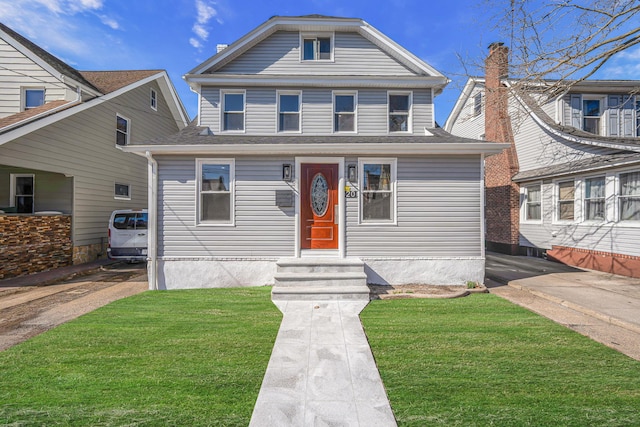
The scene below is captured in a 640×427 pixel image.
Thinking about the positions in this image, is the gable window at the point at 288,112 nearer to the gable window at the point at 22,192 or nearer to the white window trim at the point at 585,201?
the white window trim at the point at 585,201

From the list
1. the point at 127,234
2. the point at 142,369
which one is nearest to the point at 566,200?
the point at 142,369

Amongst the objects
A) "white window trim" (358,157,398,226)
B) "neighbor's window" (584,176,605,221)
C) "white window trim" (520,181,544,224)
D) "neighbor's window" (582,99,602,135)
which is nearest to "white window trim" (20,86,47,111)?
"white window trim" (358,157,398,226)

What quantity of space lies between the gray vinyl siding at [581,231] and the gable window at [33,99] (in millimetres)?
18542

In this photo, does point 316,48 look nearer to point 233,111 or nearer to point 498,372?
point 233,111

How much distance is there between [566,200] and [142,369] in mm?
12444

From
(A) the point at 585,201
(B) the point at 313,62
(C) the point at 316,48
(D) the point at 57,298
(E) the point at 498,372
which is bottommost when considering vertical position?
(D) the point at 57,298

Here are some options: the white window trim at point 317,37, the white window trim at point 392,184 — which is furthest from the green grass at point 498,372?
the white window trim at point 317,37

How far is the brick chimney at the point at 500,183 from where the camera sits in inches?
463

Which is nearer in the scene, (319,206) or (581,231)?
(319,206)

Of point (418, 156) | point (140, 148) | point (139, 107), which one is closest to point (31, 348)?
point (140, 148)

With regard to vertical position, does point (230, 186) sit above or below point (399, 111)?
below

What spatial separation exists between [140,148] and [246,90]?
323 centimetres

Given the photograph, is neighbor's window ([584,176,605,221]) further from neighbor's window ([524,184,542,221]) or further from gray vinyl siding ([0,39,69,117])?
gray vinyl siding ([0,39,69,117])

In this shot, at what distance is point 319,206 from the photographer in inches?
287
